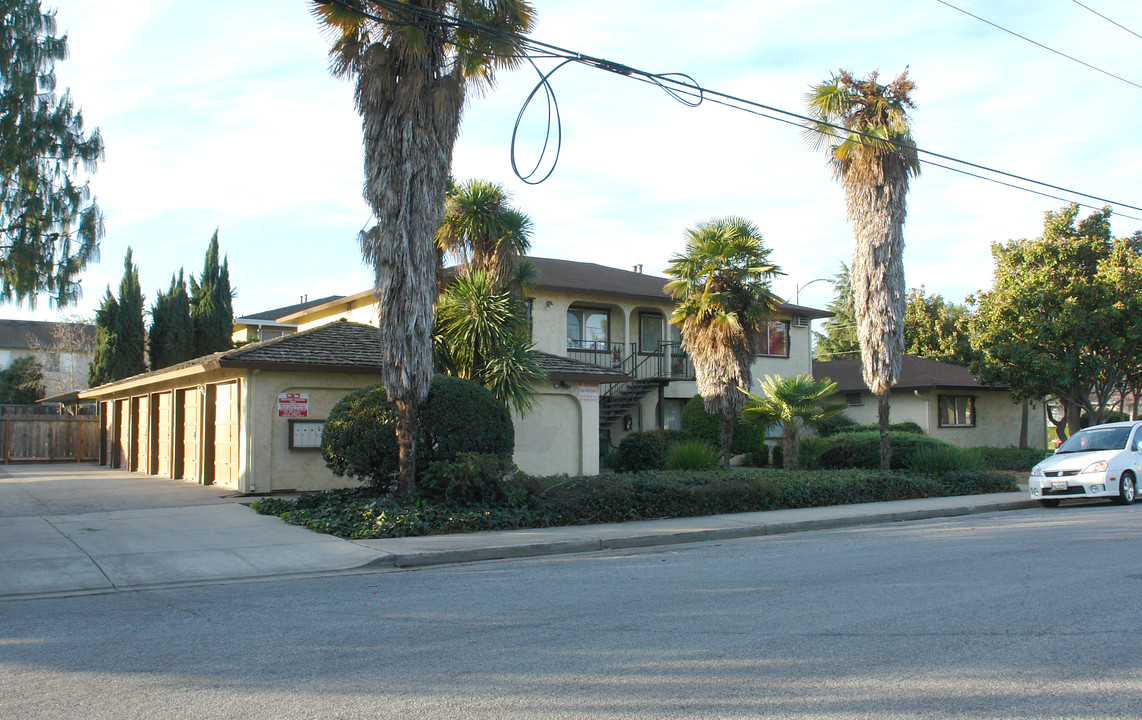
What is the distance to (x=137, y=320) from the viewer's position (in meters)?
34.8

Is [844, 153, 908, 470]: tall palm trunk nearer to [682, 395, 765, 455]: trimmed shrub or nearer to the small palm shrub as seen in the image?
the small palm shrub

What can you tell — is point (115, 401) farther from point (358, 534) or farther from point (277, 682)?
point (277, 682)

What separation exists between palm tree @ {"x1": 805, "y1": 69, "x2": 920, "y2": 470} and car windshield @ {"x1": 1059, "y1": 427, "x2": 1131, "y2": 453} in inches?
150

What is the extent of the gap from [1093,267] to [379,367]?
23.0 metres

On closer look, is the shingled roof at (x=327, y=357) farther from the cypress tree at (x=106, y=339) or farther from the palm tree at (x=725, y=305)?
the cypress tree at (x=106, y=339)

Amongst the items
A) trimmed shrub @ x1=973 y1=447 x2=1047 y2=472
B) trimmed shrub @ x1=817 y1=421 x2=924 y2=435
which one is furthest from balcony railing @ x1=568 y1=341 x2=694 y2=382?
trimmed shrub @ x1=973 y1=447 x2=1047 y2=472

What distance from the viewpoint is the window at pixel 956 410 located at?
108 feet

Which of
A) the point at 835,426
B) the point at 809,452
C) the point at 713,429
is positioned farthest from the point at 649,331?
the point at 809,452

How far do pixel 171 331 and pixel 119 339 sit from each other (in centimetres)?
223

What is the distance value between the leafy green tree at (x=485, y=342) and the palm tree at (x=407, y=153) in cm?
366

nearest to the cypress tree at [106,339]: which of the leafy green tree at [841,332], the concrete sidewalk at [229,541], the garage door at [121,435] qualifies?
the garage door at [121,435]

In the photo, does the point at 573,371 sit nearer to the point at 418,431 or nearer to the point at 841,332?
→ the point at 418,431

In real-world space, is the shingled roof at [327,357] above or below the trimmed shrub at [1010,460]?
above

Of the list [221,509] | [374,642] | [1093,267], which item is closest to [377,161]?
[221,509]
